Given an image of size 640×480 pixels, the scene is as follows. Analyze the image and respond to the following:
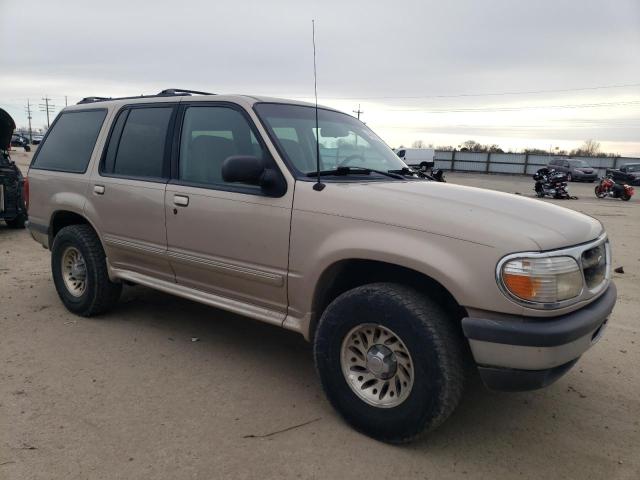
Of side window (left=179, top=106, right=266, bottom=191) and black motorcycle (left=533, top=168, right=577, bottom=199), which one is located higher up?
side window (left=179, top=106, right=266, bottom=191)

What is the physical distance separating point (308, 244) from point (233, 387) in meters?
1.18

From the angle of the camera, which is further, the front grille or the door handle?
the door handle

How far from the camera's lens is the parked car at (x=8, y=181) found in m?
8.47

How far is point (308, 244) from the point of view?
10.2 feet

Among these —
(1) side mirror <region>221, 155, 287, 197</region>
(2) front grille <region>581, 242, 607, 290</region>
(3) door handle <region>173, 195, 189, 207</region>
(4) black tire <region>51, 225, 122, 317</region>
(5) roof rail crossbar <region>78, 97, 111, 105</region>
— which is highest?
(5) roof rail crossbar <region>78, 97, 111, 105</region>

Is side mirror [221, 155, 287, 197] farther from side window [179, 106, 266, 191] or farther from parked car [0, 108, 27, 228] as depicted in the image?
parked car [0, 108, 27, 228]

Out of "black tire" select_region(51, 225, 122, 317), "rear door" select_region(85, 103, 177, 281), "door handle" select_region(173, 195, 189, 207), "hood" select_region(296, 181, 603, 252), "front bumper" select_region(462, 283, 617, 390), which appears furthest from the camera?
"black tire" select_region(51, 225, 122, 317)

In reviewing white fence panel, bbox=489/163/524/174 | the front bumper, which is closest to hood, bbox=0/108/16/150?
the front bumper

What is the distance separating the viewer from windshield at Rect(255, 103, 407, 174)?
136 inches

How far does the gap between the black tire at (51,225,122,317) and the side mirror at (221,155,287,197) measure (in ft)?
6.74

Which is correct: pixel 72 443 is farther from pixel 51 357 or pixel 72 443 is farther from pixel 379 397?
pixel 379 397

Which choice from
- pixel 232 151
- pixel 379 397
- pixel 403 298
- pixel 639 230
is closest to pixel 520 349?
pixel 403 298

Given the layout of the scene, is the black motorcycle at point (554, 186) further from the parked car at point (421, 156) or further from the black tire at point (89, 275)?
the parked car at point (421, 156)

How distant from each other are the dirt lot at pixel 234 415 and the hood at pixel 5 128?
17.1ft
